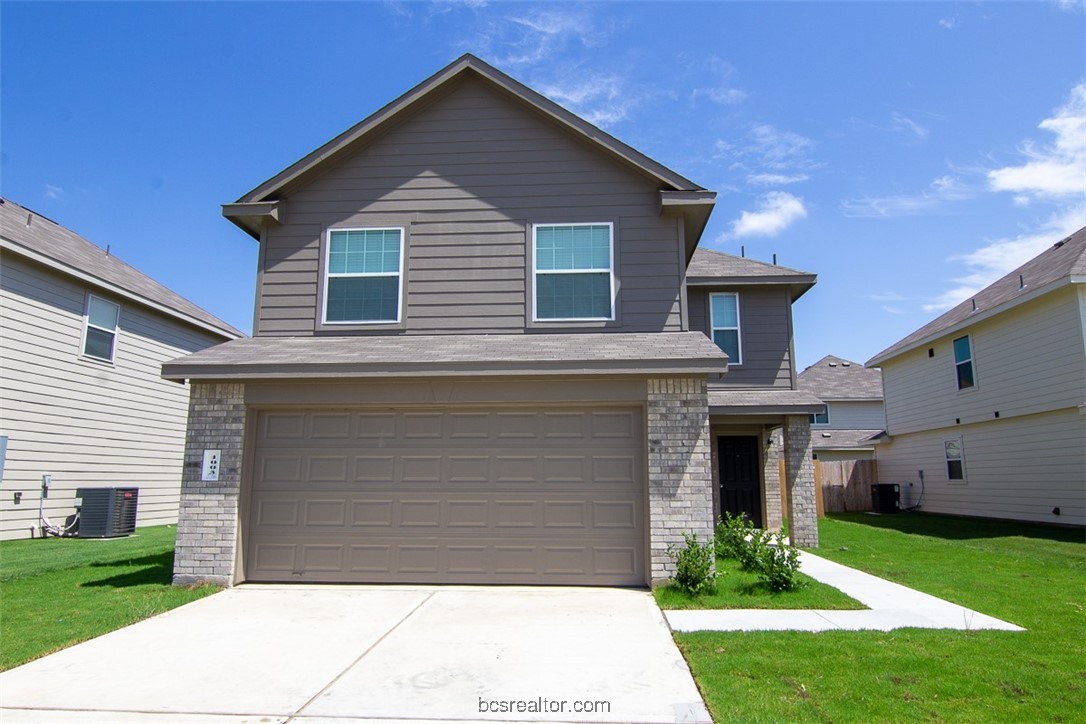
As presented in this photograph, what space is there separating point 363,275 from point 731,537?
657cm

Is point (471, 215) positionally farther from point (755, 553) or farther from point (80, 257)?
point (80, 257)

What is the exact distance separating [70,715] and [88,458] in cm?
1206

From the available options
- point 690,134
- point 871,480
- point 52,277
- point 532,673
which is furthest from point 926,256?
point 52,277

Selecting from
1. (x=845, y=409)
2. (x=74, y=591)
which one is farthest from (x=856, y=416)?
(x=74, y=591)

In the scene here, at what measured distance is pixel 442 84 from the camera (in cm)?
1000

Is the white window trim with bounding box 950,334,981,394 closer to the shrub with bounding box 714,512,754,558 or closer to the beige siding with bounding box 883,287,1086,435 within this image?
the beige siding with bounding box 883,287,1086,435

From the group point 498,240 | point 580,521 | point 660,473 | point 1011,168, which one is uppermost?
point 1011,168

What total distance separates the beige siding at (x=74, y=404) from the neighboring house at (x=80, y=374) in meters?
0.02

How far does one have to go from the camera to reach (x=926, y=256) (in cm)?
1555

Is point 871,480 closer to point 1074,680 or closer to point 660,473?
point 660,473

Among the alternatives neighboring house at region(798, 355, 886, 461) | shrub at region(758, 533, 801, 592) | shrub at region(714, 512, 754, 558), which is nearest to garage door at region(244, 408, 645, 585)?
shrub at region(758, 533, 801, 592)

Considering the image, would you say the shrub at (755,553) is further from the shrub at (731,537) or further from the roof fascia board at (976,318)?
the roof fascia board at (976,318)

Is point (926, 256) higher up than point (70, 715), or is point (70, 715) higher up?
point (926, 256)

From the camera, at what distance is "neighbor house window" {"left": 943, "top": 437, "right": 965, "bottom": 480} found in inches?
734
